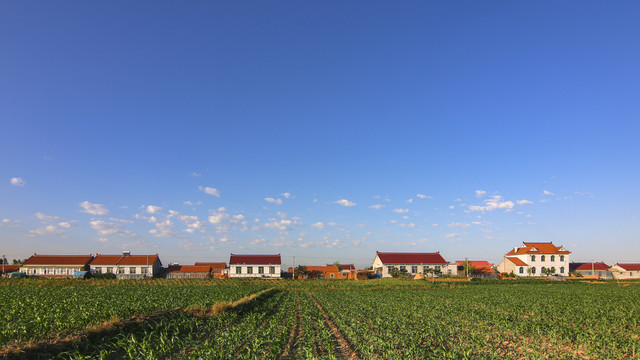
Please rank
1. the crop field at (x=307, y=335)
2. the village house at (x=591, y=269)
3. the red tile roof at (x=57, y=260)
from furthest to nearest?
the village house at (x=591, y=269), the red tile roof at (x=57, y=260), the crop field at (x=307, y=335)

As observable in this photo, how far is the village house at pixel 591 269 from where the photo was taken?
94.9 m

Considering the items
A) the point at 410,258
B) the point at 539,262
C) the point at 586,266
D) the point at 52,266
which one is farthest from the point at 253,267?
the point at 586,266

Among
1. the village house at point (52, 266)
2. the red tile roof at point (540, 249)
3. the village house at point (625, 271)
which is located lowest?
the village house at point (625, 271)

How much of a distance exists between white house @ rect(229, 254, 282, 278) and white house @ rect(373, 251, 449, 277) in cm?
2353

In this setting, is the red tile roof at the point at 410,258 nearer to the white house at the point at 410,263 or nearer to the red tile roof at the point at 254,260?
the white house at the point at 410,263

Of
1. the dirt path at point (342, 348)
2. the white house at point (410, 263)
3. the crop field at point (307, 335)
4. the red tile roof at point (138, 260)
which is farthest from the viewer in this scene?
the white house at point (410, 263)

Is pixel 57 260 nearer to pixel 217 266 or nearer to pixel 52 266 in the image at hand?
pixel 52 266

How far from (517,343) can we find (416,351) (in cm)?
538

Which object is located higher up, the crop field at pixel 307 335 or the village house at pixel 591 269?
the crop field at pixel 307 335

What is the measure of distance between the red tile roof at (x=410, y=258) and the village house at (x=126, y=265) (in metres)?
51.6

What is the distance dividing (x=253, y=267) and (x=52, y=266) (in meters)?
41.3

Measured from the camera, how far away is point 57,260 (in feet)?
258

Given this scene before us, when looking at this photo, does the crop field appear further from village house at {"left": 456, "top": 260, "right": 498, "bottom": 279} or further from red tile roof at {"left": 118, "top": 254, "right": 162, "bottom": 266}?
red tile roof at {"left": 118, "top": 254, "right": 162, "bottom": 266}

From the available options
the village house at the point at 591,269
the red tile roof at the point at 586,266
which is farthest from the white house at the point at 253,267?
the red tile roof at the point at 586,266
